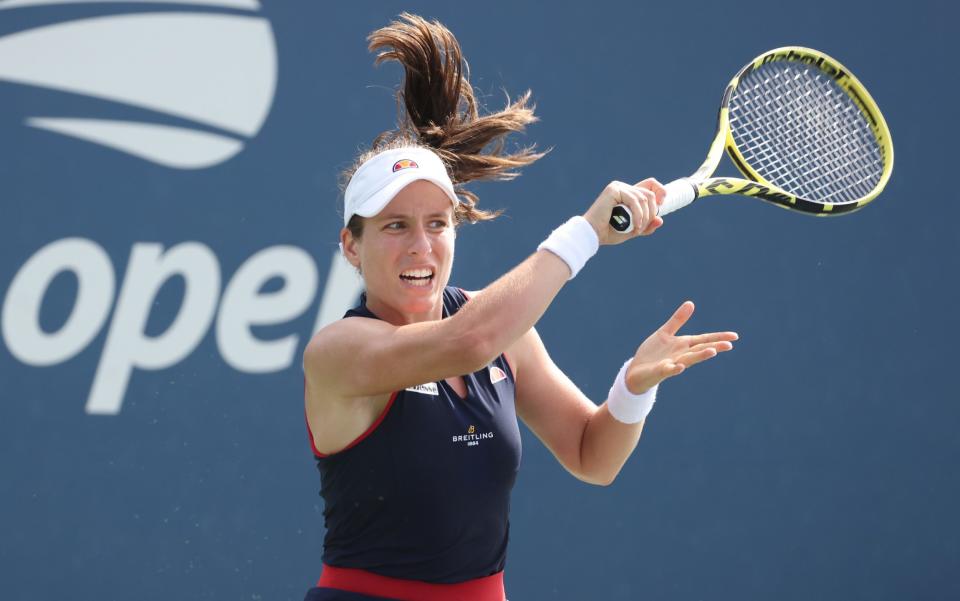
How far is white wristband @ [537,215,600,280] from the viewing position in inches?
82.7

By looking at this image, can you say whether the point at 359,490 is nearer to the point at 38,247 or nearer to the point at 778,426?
the point at 38,247

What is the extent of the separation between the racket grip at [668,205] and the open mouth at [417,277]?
1.34 ft

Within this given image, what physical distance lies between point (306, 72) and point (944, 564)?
2997 mm

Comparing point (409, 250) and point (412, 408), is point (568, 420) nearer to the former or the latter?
point (412, 408)

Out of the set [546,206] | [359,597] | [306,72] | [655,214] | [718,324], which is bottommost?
[359,597]

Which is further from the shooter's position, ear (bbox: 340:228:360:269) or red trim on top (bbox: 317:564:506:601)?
ear (bbox: 340:228:360:269)

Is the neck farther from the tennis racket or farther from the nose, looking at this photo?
the tennis racket

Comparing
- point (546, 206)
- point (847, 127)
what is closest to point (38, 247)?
point (546, 206)

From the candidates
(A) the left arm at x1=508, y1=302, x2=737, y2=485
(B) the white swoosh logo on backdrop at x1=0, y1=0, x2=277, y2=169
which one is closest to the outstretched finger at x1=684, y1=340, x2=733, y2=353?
(A) the left arm at x1=508, y1=302, x2=737, y2=485

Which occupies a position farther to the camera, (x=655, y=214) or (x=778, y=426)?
(x=778, y=426)

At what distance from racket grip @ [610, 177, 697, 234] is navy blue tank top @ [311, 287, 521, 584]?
46 cm

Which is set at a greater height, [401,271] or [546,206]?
[546,206]

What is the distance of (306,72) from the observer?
4.38 metres

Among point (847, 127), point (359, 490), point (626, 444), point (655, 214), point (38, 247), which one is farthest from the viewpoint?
point (38, 247)
